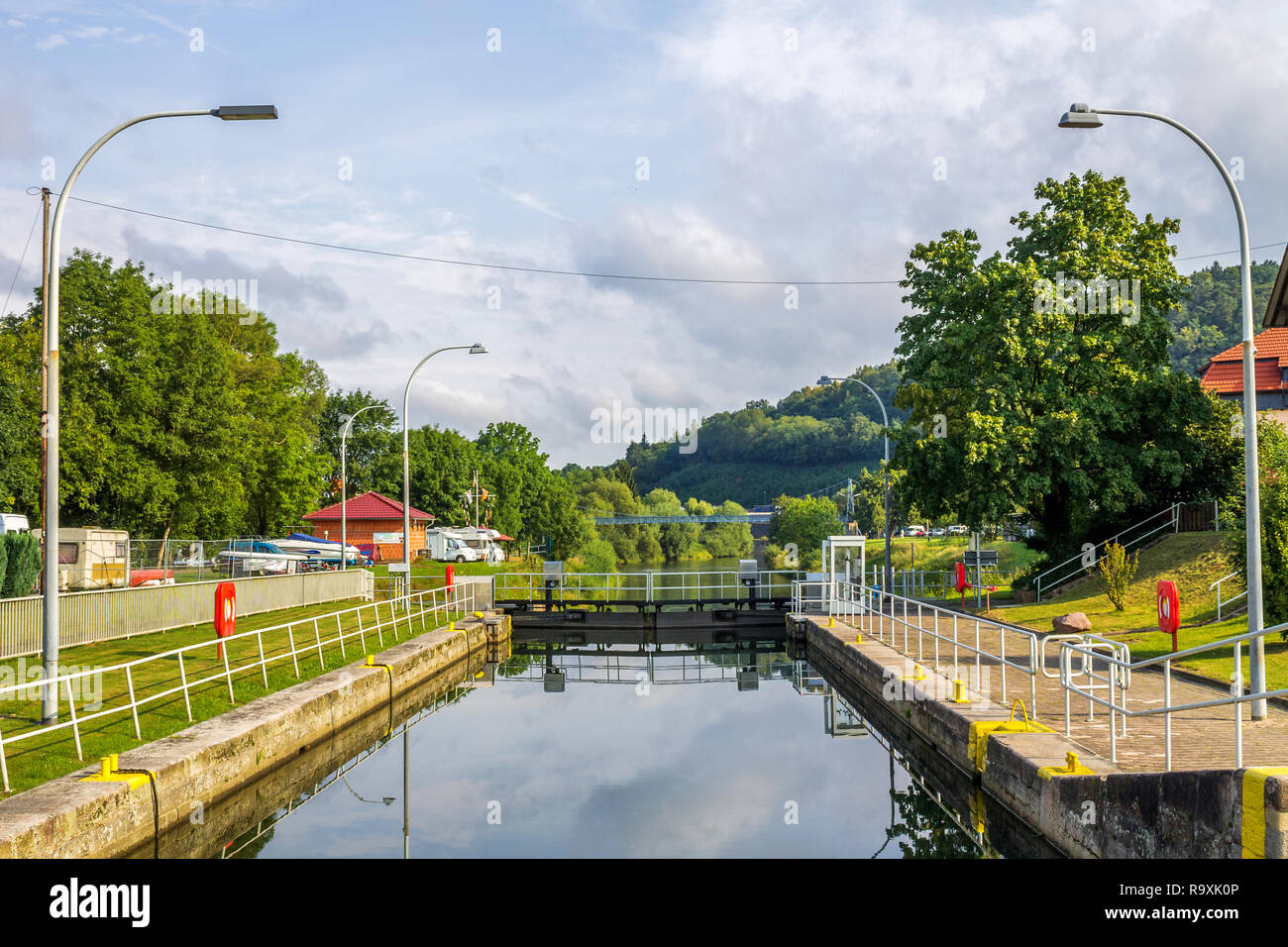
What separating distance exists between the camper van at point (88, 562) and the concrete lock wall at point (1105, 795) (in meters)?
27.7

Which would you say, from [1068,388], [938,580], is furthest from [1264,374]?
[1068,388]

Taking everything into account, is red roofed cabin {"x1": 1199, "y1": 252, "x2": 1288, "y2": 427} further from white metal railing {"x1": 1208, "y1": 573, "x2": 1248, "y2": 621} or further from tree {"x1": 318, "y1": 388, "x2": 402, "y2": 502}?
tree {"x1": 318, "y1": 388, "x2": 402, "y2": 502}

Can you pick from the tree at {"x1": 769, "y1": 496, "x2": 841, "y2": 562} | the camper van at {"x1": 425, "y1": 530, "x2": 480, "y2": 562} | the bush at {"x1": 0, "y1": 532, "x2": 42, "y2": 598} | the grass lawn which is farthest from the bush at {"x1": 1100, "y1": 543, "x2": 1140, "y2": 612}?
the tree at {"x1": 769, "y1": 496, "x2": 841, "y2": 562}

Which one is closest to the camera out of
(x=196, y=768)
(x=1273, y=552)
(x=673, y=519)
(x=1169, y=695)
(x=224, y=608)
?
(x=1169, y=695)

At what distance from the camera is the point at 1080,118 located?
545 inches

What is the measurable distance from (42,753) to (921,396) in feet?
97.8

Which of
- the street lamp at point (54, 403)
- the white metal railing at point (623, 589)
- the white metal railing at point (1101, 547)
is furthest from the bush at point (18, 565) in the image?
the white metal railing at point (1101, 547)

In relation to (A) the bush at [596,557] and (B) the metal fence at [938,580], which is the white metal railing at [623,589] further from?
(A) the bush at [596,557]

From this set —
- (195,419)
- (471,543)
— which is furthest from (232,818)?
(471,543)

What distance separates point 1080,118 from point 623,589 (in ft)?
111

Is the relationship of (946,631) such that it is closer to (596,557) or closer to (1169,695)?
(1169,695)

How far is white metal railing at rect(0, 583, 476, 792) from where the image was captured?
11125 mm

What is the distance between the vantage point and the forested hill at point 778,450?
549ft
